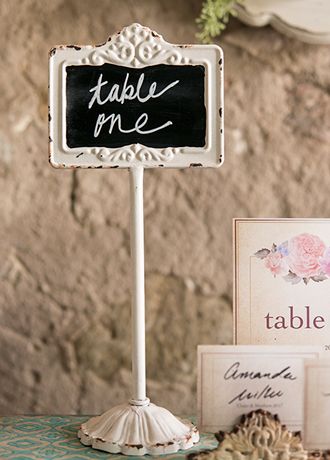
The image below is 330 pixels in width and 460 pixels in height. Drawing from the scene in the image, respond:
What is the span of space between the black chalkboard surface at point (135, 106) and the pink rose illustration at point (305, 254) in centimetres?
21

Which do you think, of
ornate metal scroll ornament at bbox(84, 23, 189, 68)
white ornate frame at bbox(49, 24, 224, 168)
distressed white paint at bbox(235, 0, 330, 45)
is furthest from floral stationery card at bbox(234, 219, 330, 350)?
distressed white paint at bbox(235, 0, 330, 45)

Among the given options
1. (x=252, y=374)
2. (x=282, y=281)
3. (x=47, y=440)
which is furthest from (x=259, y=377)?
(x=47, y=440)

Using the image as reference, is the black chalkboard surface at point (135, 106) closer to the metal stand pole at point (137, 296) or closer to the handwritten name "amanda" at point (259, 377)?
the metal stand pole at point (137, 296)

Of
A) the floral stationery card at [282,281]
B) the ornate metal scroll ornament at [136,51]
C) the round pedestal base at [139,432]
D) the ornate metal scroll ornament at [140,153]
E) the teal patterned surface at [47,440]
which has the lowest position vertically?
the teal patterned surface at [47,440]

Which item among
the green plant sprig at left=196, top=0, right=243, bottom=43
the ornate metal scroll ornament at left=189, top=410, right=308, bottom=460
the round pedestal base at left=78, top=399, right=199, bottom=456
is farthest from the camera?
the green plant sprig at left=196, top=0, right=243, bottom=43

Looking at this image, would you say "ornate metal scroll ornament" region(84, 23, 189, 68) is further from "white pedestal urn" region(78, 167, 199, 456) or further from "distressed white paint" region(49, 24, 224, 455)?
"white pedestal urn" region(78, 167, 199, 456)

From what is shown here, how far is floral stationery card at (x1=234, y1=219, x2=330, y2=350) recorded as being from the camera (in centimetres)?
115

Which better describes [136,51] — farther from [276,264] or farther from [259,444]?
[259,444]

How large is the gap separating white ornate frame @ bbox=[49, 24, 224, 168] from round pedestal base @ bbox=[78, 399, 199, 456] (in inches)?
14.7

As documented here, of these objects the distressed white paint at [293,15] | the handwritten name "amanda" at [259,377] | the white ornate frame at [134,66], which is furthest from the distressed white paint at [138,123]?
the distressed white paint at [293,15]

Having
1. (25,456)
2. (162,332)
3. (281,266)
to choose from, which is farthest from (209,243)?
(25,456)

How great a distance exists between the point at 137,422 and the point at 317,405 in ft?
0.87

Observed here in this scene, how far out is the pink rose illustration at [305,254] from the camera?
114 centimetres

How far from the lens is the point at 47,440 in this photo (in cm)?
122
